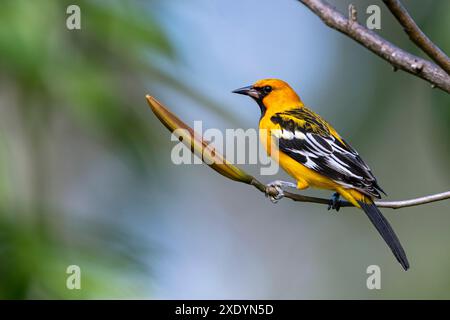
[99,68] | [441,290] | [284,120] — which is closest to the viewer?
[99,68]

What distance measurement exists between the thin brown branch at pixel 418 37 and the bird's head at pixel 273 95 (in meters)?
2.67

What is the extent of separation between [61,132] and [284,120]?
182 centimetres

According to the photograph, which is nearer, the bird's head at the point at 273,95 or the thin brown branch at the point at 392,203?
the thin brown branch at the point at 392,203

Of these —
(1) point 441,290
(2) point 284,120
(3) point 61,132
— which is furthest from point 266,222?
(2) point 284,120

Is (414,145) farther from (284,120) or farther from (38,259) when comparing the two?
(38,259)

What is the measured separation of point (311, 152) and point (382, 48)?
2010 mm

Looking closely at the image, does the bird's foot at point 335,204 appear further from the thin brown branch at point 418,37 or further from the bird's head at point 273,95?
the bird's head at point 273,95

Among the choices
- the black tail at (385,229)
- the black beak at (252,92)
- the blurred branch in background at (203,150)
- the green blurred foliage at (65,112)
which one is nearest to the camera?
the blurred branch in background at (203,150)

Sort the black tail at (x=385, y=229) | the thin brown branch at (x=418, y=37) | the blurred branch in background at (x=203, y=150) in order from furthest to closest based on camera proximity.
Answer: the black tail at (x=385, y=229), the blurred branch in background at (x=203, y=150), the thin brown branch at (x=418, y=37)

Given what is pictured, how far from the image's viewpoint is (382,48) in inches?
61.7

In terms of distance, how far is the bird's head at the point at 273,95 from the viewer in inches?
167

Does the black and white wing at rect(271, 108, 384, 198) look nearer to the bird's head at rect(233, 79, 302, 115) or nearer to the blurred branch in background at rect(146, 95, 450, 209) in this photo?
the bird's head at rect(233, 79, 302, 115)

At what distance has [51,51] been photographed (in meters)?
3.36

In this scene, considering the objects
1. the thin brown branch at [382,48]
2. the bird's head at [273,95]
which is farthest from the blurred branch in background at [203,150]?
the bird's head at [273,95]
